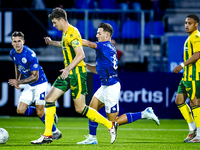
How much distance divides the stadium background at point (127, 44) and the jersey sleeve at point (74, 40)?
535cm

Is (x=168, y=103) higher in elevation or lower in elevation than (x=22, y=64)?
lower

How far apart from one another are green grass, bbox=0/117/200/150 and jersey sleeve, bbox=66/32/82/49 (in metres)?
1.54

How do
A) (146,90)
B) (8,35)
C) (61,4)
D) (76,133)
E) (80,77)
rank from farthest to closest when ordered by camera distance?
(61,4)
(8,35)
(146,90)
(76,133)
(80,77)

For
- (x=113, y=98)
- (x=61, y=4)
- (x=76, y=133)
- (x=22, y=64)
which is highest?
(x=61, y=4)

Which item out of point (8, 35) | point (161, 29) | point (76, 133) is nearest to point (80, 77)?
point (76, 133)

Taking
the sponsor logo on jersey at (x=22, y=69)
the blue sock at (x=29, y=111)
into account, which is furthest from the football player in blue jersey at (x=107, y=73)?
the blue sock at (x=29, y=111)

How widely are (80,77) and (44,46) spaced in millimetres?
7316

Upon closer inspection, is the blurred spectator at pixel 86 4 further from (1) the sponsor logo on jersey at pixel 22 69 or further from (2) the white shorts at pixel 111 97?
(2) the white shorts at pixel 111 97

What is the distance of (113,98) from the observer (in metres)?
6.45

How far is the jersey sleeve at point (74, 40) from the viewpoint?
5.82 m

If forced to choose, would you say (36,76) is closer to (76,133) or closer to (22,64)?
(22,64)

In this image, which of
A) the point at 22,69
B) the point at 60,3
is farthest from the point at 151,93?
the point at 60,3

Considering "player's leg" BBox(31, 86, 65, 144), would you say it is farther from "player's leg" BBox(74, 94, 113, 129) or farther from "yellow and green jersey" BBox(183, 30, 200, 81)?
"yellow and green jersey" BBox(183, 30, 200, 81)

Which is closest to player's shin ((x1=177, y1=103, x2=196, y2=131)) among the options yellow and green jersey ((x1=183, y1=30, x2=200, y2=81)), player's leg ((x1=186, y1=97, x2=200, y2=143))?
player's leg ((x1=186, y1=97, x2=200, y2=143))
